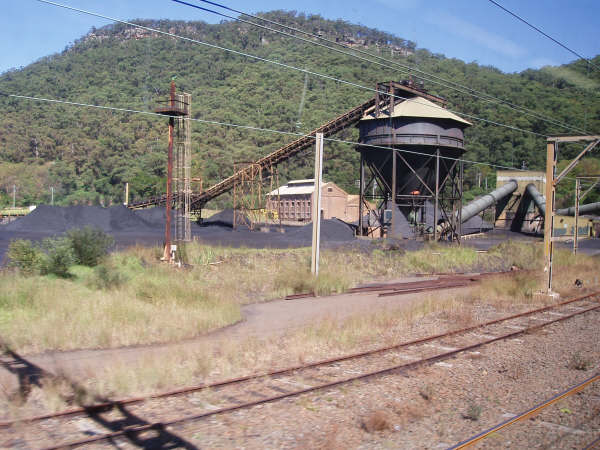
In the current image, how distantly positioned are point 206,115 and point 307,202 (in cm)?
4099

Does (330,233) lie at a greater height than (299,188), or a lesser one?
lesser

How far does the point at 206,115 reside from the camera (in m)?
92.0

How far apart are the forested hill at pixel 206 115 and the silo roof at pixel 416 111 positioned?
25.5 ft

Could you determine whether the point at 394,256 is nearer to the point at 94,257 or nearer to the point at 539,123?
the point at 94,257

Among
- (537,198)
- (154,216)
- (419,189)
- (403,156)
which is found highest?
(403,156)

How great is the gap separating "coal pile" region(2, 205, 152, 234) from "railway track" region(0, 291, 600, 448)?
27494 mm

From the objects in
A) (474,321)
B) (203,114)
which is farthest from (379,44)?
(474,321)

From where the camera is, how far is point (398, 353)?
32.2ft

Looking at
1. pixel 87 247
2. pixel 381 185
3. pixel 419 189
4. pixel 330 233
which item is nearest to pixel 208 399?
pixel 87 247

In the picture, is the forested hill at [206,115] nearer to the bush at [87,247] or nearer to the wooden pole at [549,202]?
the wooden pole at [549,202]

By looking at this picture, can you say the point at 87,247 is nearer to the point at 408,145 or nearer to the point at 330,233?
the point at 330,233

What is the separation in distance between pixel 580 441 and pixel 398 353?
4320mm

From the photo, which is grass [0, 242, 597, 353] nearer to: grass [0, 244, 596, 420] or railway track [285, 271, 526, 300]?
grass [0, 244, 596, 420]

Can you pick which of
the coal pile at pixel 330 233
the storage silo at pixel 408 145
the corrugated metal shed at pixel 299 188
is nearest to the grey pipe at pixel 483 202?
the storage silo at pixel 408 145
